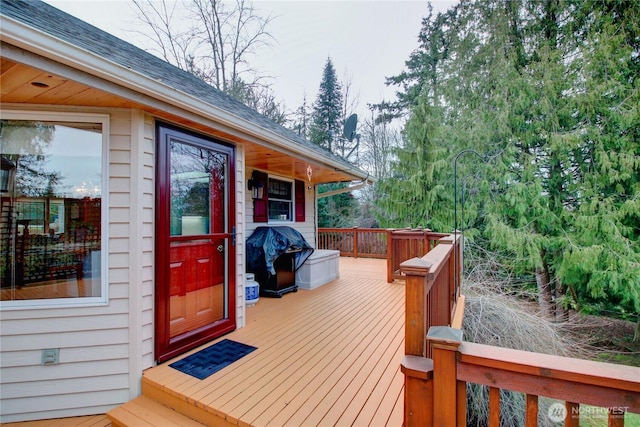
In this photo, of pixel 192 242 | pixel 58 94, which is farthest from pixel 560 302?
pixel 58 94

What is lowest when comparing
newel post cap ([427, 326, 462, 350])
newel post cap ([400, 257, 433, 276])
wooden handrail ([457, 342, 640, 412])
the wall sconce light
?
wooden handrail ([457, 342, 640, 412])

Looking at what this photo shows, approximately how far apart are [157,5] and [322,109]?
29.7 ft

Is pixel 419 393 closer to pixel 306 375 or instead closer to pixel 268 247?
pixel 306 375

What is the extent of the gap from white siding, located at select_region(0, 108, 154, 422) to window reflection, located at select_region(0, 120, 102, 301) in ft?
0.49

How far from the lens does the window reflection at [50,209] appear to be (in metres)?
2.34

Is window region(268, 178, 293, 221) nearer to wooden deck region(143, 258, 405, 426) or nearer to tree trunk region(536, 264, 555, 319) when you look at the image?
wooden deck region(143, 258, 405, 426)

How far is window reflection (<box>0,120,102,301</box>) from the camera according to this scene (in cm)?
234

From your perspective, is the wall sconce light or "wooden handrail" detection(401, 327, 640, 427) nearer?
"wooden handrail" detection(401, 327, 640, 427)

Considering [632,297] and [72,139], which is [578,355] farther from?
[72,139]

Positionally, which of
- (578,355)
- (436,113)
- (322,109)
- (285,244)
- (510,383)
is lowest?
(578,355)

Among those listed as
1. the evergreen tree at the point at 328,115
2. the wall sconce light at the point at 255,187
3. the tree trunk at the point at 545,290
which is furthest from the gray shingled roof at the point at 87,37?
the evergreen tree at the point at 328,115

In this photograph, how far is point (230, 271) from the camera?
3330 mm

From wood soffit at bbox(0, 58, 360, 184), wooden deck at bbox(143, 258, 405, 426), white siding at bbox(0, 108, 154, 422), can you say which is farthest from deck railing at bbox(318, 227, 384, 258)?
white siding at bbox(0, 108, 154, 422)

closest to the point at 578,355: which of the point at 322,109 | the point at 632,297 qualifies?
the point at 632,297
